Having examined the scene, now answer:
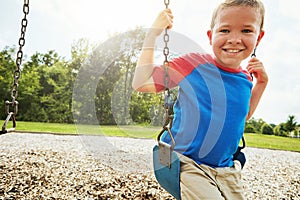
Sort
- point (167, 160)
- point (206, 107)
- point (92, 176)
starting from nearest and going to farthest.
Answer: point (167, 160) → point (206, 107) → point (92, 176)

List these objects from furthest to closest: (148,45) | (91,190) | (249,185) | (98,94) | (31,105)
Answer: (31,105), (98,94), (249,185), (91,190), (148,45)

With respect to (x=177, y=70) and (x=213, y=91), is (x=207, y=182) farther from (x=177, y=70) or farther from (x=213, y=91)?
(x=177, y=70)

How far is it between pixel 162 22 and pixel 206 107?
1.69 feet

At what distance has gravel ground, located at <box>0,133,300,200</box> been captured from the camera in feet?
10.6

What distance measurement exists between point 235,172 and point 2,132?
158cm

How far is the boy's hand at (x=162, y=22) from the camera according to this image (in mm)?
1657

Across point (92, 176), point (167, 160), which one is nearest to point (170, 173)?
point (167, 160)

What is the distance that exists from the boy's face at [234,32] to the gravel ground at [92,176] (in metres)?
2.01

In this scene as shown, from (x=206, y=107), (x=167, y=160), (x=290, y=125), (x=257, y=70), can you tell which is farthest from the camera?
(x=290, y=125)

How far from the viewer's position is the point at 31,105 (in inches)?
587

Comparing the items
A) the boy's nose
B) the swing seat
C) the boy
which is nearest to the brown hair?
the boy

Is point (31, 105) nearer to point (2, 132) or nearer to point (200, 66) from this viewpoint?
point (2, 132)

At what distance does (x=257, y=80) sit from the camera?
6.73 ft

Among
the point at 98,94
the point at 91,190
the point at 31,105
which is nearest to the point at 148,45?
the point at 91,190
